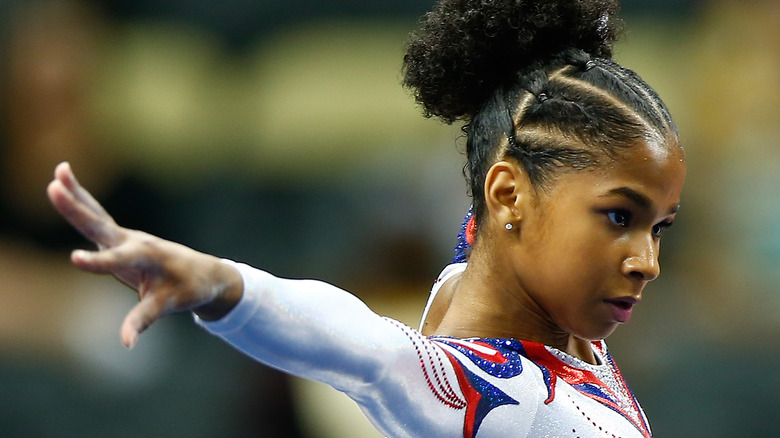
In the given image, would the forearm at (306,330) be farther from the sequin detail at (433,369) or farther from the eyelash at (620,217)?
the eyelash at (620,217)

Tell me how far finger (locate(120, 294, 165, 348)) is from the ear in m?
0.65

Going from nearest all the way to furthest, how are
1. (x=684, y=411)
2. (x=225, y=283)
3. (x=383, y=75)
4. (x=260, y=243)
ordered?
(x=225, y=283)
(x=684, y=411)
(x=260, y=243)
(x=383, y=75)

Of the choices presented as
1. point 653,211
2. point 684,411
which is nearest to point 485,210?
point 653,211

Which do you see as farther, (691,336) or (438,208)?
(438,208)

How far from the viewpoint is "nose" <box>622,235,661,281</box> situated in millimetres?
1575

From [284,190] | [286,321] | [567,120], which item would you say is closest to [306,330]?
[286,321]

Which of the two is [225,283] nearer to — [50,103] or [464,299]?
[464,299]

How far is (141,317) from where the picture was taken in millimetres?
Result: 1144

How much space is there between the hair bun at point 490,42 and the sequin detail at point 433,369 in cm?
53

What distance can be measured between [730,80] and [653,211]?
9.89 ft

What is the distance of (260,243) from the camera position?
4297 millimetres

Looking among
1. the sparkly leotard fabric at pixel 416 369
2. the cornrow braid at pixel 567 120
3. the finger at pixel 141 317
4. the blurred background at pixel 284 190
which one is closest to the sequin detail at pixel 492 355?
the sparkly leotard fabric at pixel 416 369

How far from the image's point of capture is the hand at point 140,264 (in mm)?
1124

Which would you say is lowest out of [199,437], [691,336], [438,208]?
[199,437]
